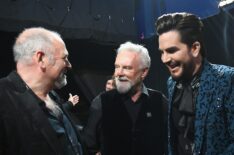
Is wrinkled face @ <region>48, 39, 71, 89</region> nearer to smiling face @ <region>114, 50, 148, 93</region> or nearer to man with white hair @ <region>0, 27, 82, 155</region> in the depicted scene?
man with white hair @ <region>0, 27, 82, 155</region>

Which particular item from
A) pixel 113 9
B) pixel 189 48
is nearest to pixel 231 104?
pixel 189 48

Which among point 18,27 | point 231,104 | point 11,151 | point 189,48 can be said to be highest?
point 18,27

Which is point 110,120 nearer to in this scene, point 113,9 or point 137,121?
point 137,121

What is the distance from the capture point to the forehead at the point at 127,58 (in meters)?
3.95

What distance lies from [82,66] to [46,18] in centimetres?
123

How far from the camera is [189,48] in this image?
2686 mm

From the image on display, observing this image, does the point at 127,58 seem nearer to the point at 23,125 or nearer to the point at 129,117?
the point at 129,117

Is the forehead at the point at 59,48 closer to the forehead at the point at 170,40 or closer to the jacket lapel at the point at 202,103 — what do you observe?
the forehead at the point at 170,40

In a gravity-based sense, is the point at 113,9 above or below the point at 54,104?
above

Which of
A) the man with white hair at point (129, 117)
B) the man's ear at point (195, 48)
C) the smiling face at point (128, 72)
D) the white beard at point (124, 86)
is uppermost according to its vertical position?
the man's ear at point (195, 48)

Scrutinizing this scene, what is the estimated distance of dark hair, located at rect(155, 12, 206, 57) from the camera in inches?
106

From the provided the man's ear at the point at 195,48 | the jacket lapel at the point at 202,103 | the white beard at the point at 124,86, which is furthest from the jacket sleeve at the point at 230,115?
the white beard at the point at 124,86

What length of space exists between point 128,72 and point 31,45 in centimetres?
138

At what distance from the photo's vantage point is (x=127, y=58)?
3.97 m
